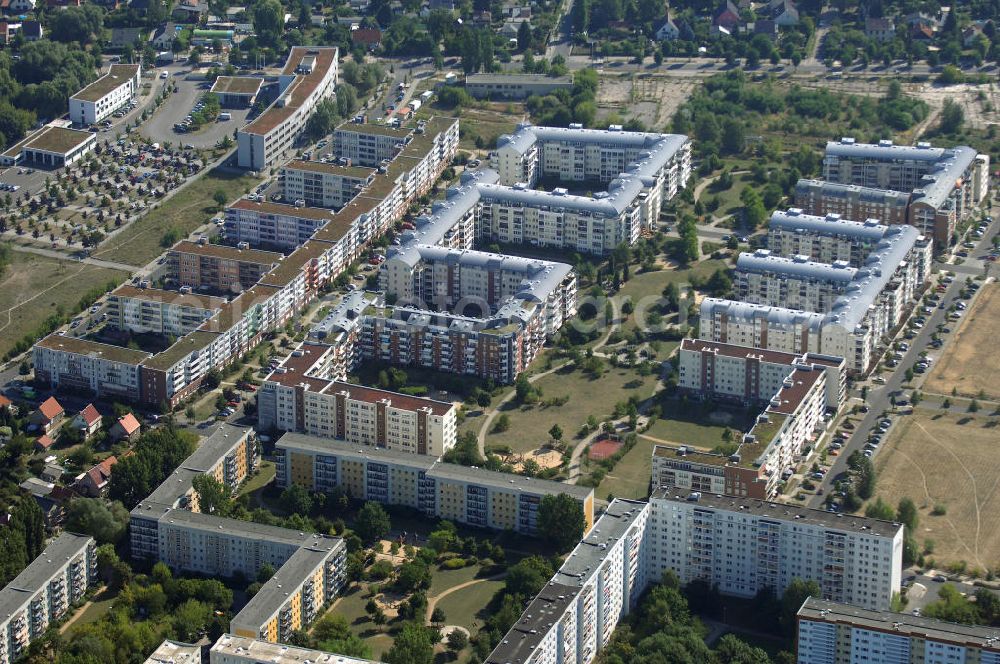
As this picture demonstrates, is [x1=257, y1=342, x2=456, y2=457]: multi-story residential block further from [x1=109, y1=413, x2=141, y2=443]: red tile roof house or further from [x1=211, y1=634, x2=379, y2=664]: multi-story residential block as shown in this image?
[x1=211, y1=634, x2=379, y2=664]: multi-story residential block

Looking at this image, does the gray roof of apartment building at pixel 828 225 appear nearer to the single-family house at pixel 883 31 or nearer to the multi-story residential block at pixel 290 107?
the multi-story residential block at pixel 290 107

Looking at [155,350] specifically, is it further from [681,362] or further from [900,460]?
[900,460]

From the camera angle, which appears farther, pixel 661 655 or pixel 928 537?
pixel 928 537

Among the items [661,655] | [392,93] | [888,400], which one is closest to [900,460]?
[888,400]

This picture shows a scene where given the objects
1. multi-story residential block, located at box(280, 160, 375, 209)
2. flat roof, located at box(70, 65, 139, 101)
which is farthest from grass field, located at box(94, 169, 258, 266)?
flat roof, located at box(70, 65, 139, 101)

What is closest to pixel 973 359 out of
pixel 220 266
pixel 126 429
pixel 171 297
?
pixel 220 266
